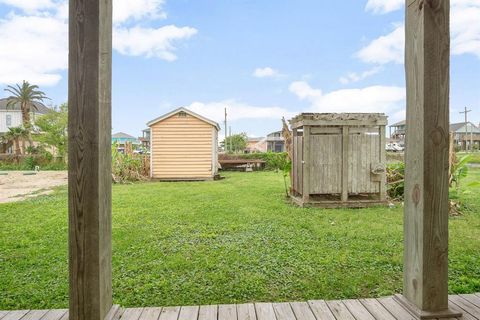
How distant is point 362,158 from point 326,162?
757mm

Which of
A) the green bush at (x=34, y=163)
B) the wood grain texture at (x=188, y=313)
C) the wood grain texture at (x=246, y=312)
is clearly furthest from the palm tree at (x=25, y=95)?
the wood grain texture at (x=246, y=312)

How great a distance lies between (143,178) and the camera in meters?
12.7

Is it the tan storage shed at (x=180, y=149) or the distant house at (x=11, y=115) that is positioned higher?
the distant house at (x=11, y=115)

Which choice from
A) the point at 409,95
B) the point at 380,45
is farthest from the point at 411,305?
the point at 380,45

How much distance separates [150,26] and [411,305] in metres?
8.14

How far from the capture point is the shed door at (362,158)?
6.14 meters

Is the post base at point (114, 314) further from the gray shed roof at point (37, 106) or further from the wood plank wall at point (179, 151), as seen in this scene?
the gray shed roof at point (37, 106)

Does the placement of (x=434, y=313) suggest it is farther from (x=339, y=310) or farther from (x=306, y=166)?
(x=306, y=166)

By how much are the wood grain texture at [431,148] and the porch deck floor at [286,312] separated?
0.20 metres

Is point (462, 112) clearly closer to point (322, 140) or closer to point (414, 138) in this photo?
point (322, 140)

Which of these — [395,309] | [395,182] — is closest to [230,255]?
[395,309]

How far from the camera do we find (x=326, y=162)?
6125mm

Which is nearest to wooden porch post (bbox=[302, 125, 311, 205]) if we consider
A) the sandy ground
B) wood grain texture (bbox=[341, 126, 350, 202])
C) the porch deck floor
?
wood grain texture (bbox=[341, 126, 350, 202])

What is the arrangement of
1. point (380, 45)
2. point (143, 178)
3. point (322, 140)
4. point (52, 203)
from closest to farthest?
1. point (322, 140)
2. point (52, 203)
3. point (380, 45)
4. point (143, 178)
